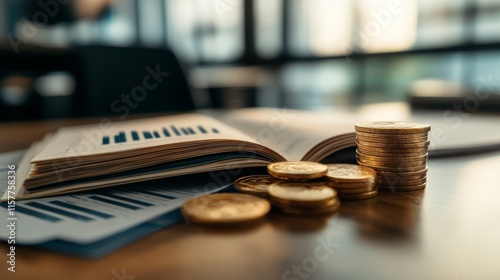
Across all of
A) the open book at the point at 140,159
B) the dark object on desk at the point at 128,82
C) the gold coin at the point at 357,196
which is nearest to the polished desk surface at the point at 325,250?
the gold coin at the point at 357,196

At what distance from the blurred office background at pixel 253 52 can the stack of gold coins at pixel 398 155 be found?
1.34m

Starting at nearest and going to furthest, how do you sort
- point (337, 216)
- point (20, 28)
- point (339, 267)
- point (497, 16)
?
point (339, 267) → point (337, 216) → point (497, 16) → point (20, 28)

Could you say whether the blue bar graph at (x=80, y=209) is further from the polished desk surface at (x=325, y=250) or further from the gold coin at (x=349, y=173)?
the gold coin at (x=349, y=173)

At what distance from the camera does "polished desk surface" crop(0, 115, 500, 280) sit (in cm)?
29

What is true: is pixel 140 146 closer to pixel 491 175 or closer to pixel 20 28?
pixel 491 175

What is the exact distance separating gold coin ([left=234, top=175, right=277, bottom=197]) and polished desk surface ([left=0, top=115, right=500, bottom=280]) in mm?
46

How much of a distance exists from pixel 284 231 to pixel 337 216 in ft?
0.22

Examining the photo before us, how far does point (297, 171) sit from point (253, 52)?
176 inches

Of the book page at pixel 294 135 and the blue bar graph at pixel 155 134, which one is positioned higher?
the blue bar graph at pixel 155 134

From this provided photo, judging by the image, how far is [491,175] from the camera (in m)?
0.56

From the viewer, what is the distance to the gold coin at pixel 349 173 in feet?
1.45

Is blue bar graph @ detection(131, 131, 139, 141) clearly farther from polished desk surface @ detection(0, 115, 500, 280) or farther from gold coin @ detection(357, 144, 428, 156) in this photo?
gold coin @ detection(357, 144, 428, 156)

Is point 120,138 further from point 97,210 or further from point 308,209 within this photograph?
point 308,209

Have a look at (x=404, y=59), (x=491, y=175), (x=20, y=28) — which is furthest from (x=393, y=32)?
(x=20, y=28)
